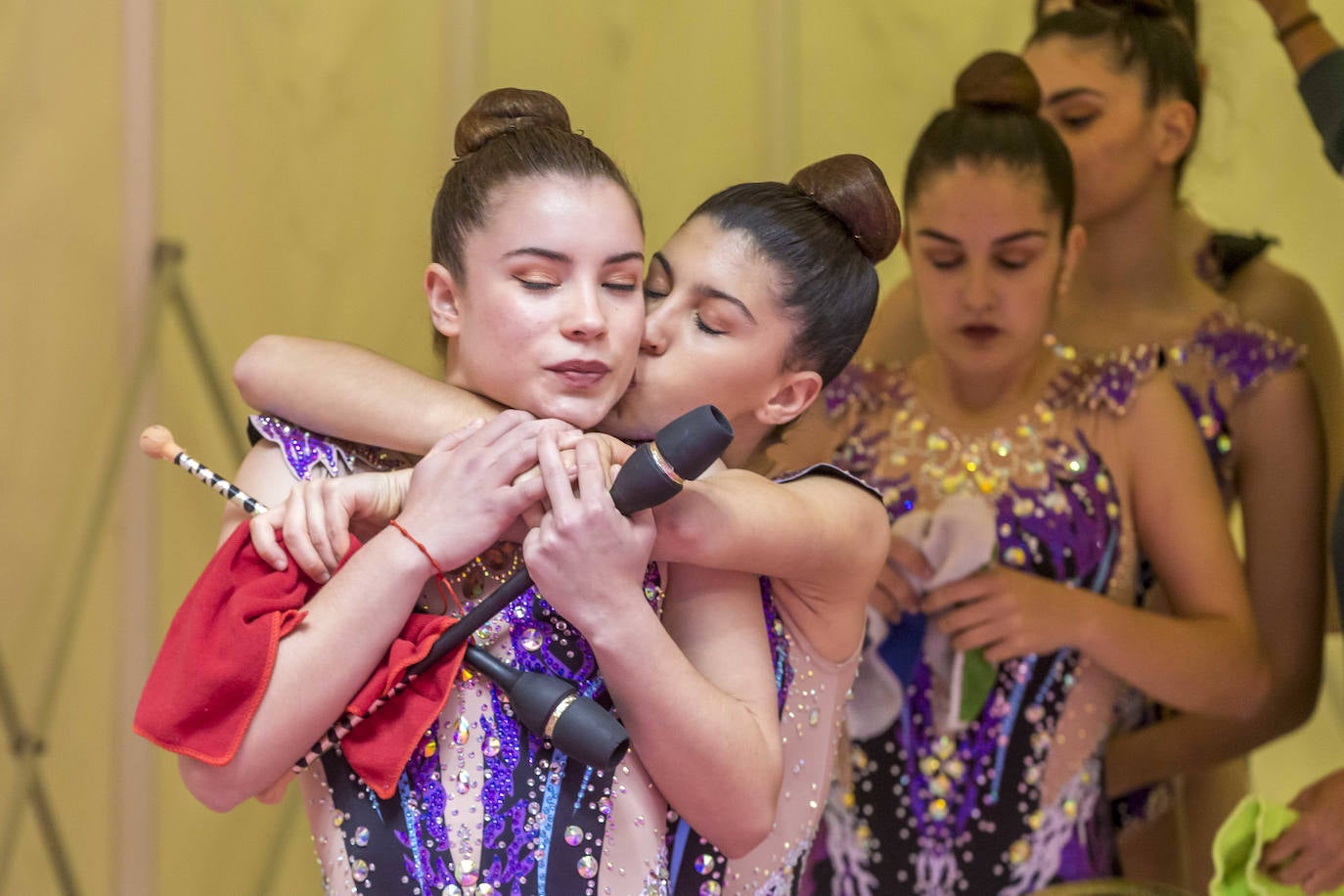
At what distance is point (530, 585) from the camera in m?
0.92

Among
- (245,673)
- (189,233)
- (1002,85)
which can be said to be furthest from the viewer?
(189,233)

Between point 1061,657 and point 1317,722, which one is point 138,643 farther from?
point 1317,722

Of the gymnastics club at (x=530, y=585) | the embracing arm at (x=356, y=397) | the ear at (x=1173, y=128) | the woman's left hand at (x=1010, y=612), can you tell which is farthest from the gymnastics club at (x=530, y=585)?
the ear at (x=1173, y=128)

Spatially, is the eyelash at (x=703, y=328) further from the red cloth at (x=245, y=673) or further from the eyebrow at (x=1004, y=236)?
the eyebrow at (x=1004, y=236)

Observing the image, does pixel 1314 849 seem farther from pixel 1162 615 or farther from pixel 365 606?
pixel 365 606

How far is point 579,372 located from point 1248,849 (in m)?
0.91

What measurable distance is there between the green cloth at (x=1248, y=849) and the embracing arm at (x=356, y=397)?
89 cm

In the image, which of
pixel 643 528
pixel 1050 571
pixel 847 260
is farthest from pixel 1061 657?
pixel 643 528

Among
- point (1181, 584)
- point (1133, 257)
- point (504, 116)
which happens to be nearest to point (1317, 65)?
point (1133, 257)

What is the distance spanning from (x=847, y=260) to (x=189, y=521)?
0.99 meters

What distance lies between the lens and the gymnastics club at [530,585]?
84cm

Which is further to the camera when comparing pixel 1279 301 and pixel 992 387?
pixel 1279 301

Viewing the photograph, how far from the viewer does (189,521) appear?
174 centimetres

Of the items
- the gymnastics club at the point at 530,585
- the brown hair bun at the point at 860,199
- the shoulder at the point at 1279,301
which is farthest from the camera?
the shoulder at the point at 1279,301
